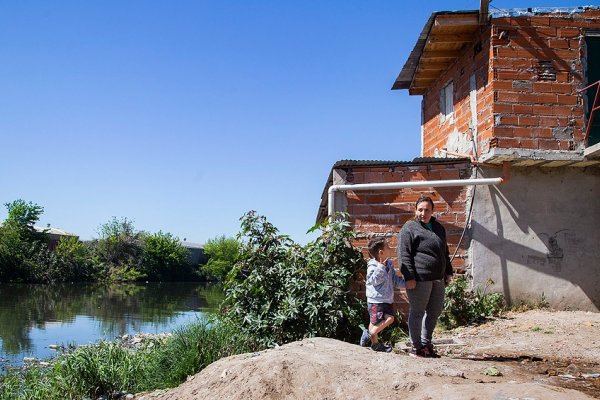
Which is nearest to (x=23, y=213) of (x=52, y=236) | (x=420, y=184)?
(x=52, y=236)

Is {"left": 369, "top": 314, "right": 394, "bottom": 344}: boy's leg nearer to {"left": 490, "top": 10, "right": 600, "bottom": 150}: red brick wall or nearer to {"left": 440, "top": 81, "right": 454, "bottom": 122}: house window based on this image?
{"left": 490, "top": 10, "right": 600, "bottom": 150}: red brick wall

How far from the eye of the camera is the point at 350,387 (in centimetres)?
429

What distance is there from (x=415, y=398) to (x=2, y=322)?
18.9 metres

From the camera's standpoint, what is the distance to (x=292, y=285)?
720cm

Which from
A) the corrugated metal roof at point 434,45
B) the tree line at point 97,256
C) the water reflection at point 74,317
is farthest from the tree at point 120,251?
the corrugated metal roof at point 434,45

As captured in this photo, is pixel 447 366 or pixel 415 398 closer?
pixel 415 398

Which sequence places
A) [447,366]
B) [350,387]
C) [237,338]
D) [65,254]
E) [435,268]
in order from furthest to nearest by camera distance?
[65,254]
[237,338]
[435,268]
[447,366]
[350,387]

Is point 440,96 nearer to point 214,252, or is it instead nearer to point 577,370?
point 577,370

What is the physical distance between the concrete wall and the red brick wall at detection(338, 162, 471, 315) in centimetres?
22

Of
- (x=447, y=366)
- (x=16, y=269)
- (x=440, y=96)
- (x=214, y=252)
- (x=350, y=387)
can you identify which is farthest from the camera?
(x=214, y=252)

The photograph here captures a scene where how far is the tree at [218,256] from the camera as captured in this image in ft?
177

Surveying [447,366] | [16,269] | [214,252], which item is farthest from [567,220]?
[214,252]

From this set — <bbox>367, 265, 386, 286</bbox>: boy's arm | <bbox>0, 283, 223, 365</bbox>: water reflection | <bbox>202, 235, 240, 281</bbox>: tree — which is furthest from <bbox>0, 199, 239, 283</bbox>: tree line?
<bbox>367, 265, 386, 286</bbox>: boy's arm

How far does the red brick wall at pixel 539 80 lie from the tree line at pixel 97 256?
32614 millimetres
